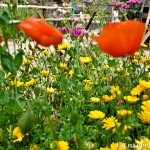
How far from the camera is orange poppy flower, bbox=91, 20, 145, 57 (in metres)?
0.69

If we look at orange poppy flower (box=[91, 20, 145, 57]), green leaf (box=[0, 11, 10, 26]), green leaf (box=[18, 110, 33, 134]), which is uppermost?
green leaf (box=[0, 11, 10, 26])

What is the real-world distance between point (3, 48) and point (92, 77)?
0.95 metres

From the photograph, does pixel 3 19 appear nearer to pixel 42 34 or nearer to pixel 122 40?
pixel 42 34

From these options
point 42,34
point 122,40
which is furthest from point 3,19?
point 122,40

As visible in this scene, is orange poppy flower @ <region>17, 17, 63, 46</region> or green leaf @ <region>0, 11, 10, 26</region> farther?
green leaf @ <region>0, 11, 10, 26</region>

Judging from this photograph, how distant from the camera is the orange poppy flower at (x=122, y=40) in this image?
27.1 inches

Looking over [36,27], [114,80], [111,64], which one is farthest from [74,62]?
[36,27]

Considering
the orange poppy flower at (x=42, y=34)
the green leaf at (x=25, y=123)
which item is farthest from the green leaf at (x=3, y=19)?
the green leaf at (x=25, y=123)

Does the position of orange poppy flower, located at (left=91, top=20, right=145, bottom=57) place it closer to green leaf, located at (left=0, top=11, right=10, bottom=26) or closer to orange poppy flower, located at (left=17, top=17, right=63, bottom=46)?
orange poppy flower, located at (left=17, top=17, right=63, bottom=46)

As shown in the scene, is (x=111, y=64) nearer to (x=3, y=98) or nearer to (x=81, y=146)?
(x=3, y=98)

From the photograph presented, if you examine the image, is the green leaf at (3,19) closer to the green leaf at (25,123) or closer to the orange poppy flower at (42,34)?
the orange poppy flower at (42,34)

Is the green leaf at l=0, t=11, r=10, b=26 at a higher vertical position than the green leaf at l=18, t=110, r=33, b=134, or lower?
higher

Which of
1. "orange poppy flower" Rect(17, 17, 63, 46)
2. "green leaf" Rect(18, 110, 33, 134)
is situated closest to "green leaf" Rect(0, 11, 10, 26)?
"orange poppy flower" Rect(17, 17, 63, 46)

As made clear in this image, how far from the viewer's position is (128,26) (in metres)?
0.70
